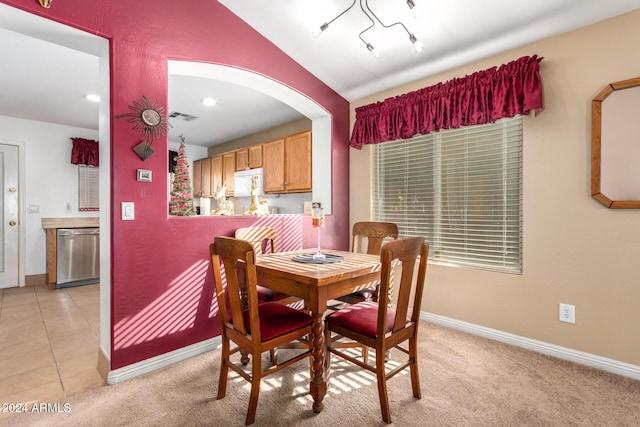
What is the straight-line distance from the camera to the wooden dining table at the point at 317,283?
164cm

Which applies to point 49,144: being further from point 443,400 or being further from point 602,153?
point 602,153

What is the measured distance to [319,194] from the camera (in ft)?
12.0

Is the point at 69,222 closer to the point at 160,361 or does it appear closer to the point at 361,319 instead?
the point at 160,361

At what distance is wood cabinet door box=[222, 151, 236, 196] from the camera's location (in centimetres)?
522

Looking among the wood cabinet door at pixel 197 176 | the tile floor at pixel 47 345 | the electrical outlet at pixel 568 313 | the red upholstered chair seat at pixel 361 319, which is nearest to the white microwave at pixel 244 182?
the wood cabinet door at pixel 197 176

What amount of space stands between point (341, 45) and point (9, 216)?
16.5ft

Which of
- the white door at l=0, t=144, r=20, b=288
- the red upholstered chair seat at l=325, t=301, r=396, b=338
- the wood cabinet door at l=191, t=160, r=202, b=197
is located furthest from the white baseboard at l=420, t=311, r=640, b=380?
the white door at l=0, t=144, r=20, b=288

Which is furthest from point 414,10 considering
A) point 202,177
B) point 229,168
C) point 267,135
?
point 202,177

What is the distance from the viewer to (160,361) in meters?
2.19

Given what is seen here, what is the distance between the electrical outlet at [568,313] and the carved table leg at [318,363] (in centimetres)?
191

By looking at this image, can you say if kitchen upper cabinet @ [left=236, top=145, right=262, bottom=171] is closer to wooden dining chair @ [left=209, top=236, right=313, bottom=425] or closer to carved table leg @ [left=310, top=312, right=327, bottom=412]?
wooden dining chair @ [left=209, top=236, right=313, bottom=425]

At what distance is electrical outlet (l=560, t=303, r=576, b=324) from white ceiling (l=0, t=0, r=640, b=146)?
80.5 inches

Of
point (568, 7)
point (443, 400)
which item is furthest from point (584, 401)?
point (568, 7)

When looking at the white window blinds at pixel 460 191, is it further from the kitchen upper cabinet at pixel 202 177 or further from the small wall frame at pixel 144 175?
the kitchen upper cabinet at pixel 202 177
